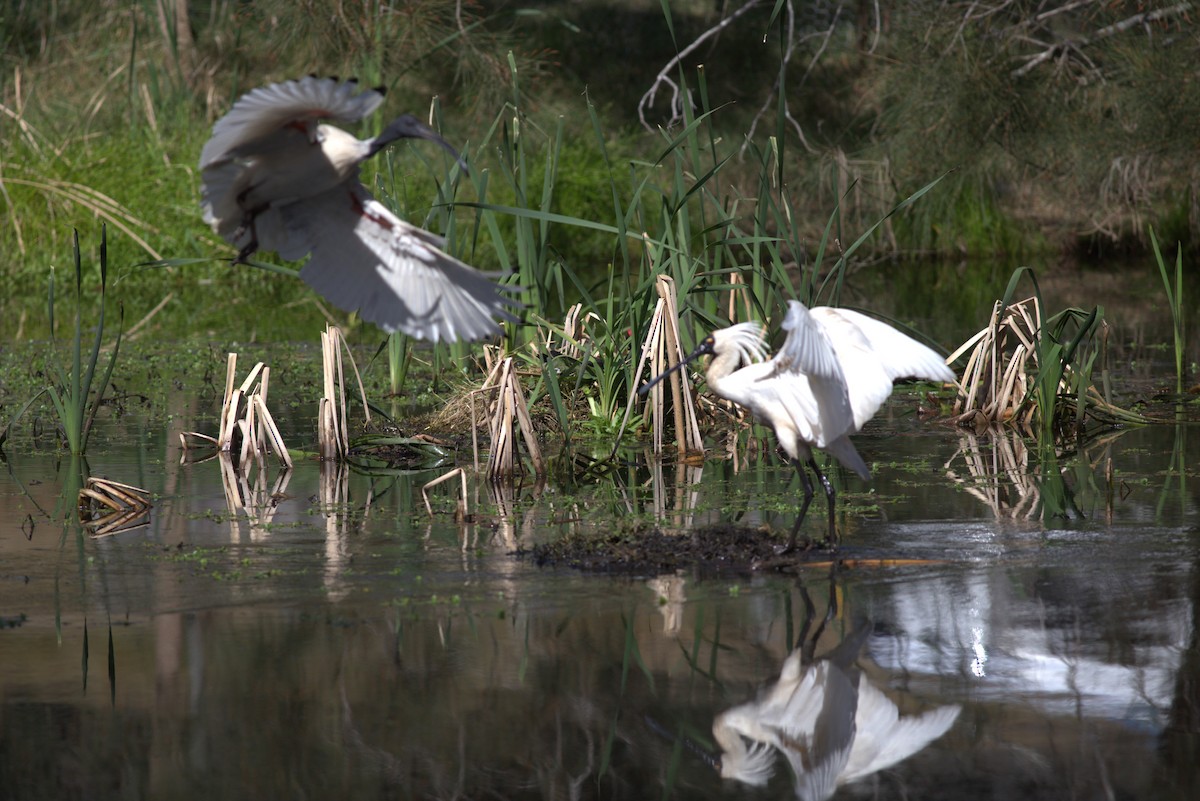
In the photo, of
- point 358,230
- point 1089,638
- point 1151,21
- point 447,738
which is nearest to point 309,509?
point 358,230

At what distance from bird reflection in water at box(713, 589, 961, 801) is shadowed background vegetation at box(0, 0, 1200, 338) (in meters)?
8.42

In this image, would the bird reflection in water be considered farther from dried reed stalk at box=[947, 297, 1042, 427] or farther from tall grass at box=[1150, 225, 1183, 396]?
tall grass at box=[1150, 225, 1183, 396]

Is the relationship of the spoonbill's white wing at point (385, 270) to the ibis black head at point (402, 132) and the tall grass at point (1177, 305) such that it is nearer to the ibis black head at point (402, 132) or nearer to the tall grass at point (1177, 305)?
the ibis black head at point (402, 132)

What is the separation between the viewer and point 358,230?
5.23m

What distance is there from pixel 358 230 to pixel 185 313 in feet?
28.2

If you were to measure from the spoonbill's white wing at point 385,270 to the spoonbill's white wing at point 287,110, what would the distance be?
0.46 meters

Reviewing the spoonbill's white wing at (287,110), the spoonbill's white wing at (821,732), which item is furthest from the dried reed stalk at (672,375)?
the spoonbill's white wing at (821,732)

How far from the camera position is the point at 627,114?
61.4 ft

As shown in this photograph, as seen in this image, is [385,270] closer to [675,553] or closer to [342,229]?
A: [342,229]

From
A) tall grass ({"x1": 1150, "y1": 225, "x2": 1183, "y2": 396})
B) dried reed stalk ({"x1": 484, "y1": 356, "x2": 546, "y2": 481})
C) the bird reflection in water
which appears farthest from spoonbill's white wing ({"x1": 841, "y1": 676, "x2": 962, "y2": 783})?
tall grass ({"x1": 1150, "y1": 225, "x2": 1183, "y2": 396})

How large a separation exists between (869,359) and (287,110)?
1.98m

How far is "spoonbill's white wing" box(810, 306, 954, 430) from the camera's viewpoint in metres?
4.91

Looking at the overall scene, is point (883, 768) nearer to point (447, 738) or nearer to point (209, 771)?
point (447, 738)

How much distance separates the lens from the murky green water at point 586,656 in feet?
10.9
